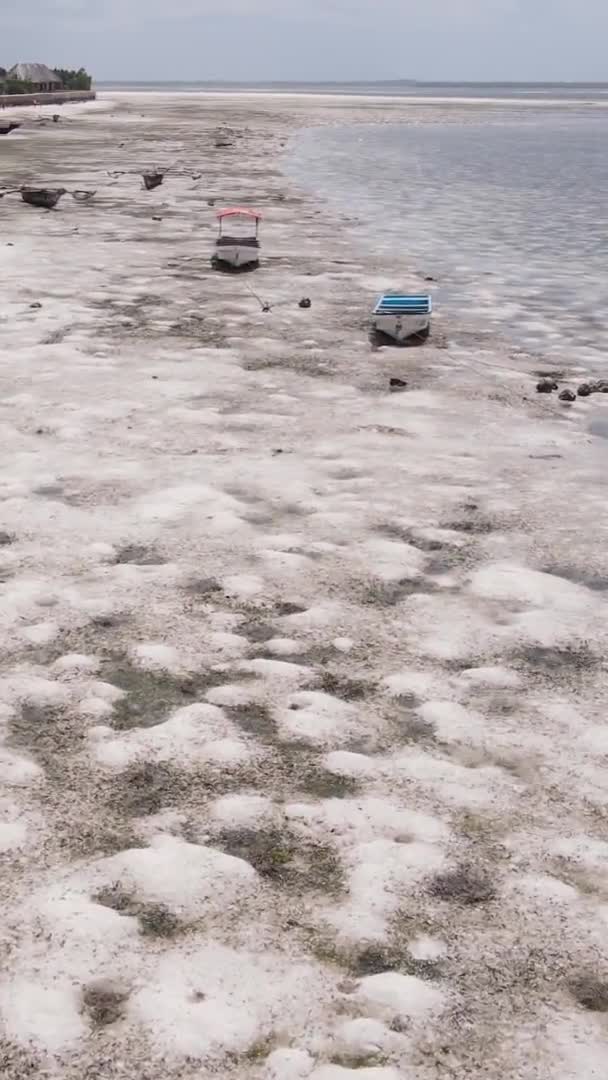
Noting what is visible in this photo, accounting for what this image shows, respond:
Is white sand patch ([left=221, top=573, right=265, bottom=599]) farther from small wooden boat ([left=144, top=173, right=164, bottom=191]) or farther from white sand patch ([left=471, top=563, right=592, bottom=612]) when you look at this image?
small wooden boat ([left=144, top=173, right=164, bottom=191])

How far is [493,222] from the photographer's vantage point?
88.7 ft

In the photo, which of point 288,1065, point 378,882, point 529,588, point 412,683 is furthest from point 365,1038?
point 529,588

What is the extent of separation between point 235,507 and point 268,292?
31.4 feet

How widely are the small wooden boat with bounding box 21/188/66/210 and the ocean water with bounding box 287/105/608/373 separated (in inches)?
304

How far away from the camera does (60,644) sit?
618 centimetres

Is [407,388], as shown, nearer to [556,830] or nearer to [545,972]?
[556,830]

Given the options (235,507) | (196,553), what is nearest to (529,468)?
(235,507)

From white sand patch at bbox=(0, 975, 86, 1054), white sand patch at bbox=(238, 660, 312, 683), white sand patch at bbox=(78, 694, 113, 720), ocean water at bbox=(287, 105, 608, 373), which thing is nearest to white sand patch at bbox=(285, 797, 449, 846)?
white sand patch at bbox=(238, 660, 312, 683)

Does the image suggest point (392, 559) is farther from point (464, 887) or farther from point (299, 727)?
point (464, 887)

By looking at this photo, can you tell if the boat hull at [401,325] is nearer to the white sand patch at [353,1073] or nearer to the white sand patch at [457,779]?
the white sand patch at [457,779]

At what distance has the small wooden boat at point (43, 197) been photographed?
25.8 meters

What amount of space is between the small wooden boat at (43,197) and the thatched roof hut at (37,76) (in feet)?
282

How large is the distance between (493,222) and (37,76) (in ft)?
303

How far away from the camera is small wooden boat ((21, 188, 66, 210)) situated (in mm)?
25750
